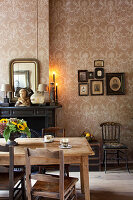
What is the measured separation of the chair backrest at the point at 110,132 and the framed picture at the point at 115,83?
72 centimetres

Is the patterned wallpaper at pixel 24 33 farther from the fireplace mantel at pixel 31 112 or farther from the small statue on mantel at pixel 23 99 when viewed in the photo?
the fireplace mantel at pixel 31 112

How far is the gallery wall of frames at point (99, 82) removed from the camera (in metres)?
4.95

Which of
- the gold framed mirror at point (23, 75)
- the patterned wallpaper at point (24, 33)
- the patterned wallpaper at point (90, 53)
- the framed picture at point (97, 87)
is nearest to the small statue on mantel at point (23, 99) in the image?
the gold framed mirror at point (23, 75)

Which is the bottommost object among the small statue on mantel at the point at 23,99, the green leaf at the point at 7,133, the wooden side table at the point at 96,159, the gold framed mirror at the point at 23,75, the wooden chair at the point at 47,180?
the wooden side table at the point at 96,159

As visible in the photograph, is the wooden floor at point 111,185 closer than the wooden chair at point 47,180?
No

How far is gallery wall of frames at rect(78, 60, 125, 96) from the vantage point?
495cm

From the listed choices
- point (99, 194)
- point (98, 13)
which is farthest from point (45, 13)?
point (99, 194)

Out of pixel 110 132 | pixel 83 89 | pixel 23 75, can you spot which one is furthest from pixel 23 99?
pixel 110 132

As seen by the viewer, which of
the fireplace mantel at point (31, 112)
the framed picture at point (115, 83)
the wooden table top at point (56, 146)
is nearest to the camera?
the wooden table top at point (56, 146)

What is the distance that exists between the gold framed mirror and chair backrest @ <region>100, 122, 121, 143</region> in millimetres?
1768

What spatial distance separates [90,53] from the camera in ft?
16.3

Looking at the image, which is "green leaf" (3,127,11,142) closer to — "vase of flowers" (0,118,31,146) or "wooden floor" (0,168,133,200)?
"vase of flowers" (0,118,31,146)

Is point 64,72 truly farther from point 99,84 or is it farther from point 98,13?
point 98,13

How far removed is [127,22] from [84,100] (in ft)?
6.61
